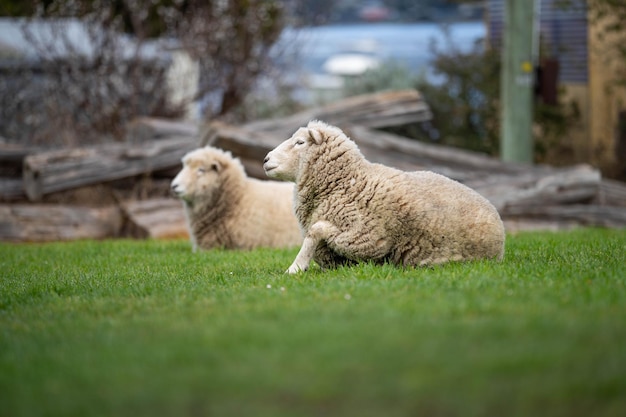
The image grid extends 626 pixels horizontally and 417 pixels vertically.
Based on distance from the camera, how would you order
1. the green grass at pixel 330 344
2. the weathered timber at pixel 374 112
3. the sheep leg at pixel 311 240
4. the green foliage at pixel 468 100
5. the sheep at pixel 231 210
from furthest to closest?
the green foliage at pixel 468 100, the weathered timber at pixel 374 112, the sheep at pixel 231 210, the sheep leg at pixel 311 240, the green grass at pixel 330 344

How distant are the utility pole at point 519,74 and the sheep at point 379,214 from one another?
7701 mm

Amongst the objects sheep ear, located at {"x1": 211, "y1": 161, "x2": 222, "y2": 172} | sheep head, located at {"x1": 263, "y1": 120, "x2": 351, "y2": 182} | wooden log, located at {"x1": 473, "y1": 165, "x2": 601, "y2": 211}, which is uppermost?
sheep head, located at {"x1": 263, "y1": 120, "x2": 351, "y2": 182}

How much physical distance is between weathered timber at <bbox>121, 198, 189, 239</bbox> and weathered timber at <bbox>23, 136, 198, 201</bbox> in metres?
0.52

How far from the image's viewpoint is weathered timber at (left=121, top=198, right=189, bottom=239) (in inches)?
506

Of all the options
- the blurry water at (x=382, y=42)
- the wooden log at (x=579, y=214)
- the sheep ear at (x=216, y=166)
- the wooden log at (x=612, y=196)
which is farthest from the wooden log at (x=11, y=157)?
the blurry water at (x=382, y=42)

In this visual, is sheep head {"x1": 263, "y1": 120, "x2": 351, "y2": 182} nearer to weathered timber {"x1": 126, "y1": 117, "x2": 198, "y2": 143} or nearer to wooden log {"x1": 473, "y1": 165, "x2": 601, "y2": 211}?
wooden log {"x1": 473, "y1": 165, "x2": 601, "y2": 211}

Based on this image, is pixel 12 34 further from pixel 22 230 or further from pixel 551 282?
pixel 551 282

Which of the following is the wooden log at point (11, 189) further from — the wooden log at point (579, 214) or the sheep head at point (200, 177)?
the wooden log at point (579, 214)

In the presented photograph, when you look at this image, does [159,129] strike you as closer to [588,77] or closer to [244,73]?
[244,73]

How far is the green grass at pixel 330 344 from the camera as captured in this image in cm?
385

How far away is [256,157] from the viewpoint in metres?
13.0

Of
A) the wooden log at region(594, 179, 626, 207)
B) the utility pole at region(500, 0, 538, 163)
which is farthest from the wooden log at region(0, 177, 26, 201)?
the wooden log at region(594, 179, 626, 207)

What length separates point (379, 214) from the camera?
7.23 metres

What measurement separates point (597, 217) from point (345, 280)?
25.2ft
